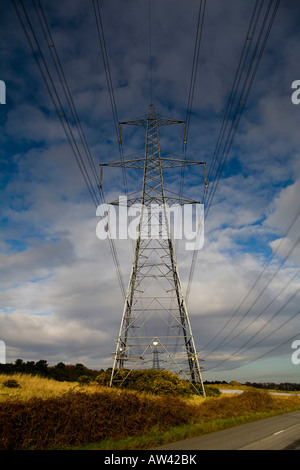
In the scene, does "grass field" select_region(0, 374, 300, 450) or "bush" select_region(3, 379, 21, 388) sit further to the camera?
"bush" select_region(3, 379, 21, 388)

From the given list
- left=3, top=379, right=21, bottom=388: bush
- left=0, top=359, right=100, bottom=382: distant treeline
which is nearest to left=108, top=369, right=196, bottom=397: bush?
left=3, top=379, right=21, bottom=388: bush

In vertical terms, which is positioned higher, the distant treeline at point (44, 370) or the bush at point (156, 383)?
the bush at point (156, 383)

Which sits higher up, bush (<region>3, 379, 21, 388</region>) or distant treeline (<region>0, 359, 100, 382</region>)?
bush (<region>3, 379, 21, 388</region>)

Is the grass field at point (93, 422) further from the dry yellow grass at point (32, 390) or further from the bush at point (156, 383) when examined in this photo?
the bush at point (156, 383)

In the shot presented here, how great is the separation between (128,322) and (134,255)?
601 cm

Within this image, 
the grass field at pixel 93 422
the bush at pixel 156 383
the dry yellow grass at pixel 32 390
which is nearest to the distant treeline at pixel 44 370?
the bush at pixel 156 383

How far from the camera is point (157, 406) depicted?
53.1 ft

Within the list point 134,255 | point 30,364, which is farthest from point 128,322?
point 30,364

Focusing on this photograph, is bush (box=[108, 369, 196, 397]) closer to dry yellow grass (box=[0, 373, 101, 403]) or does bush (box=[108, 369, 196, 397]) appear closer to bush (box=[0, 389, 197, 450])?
dry yellow grass (box=[0, 373, 101, 403])

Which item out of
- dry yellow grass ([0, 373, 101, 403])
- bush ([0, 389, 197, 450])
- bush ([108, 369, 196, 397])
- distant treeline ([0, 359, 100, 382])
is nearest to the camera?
bush ([0, 389, 197, 450])

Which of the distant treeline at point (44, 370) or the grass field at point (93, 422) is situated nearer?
the grass field at point (93, 422)
